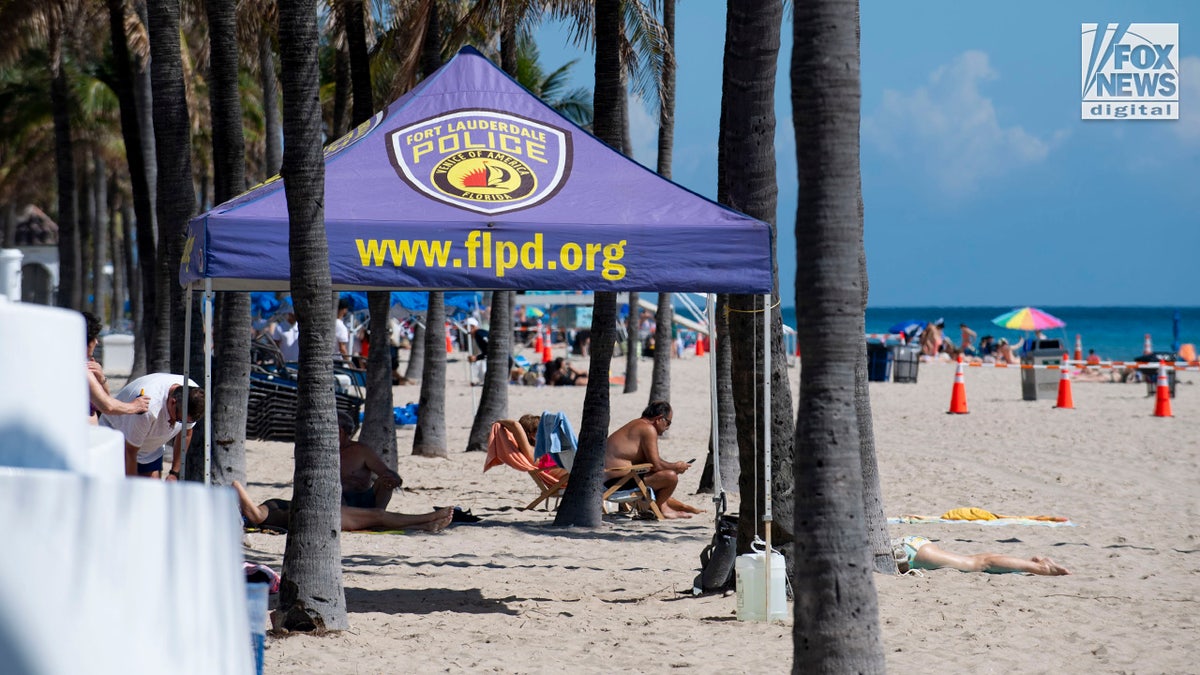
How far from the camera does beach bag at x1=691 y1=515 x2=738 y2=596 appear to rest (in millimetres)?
7637

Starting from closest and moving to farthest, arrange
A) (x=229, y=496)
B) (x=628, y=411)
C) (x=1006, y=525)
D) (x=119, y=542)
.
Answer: (x=119, y=542) < (x=229, y=496) < (x=1006, y=525) < (x=628, y=411)

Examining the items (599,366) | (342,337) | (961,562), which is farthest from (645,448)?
(342,337)

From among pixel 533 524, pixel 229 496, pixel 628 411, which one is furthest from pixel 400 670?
pixel 628 411

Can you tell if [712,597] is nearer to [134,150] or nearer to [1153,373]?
[134,150]

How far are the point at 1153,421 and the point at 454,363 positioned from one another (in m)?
21.9

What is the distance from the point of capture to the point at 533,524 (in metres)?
10.8

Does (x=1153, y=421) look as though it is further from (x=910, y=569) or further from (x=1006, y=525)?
(x=910, y=569)

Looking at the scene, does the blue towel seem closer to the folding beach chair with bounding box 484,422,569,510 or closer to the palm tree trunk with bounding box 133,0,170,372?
the folding beach chair with bounding box 484,422,569,510

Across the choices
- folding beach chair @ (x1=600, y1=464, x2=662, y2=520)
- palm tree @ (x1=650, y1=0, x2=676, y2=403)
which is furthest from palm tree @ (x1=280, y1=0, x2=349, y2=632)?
palm tree @ (x1=650, y1=0, x2=676, y2=403)

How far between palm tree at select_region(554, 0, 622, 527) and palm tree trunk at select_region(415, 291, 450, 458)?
448cm

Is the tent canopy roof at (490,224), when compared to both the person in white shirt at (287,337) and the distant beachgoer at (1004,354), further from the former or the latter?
the distant beachgoer at (1004,354)

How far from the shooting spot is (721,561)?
7652 millimetres

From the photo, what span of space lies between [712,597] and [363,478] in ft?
11.7

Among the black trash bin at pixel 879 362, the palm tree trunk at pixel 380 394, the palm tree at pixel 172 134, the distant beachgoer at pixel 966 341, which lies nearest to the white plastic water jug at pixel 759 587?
the palm tree at pixel 172 134
